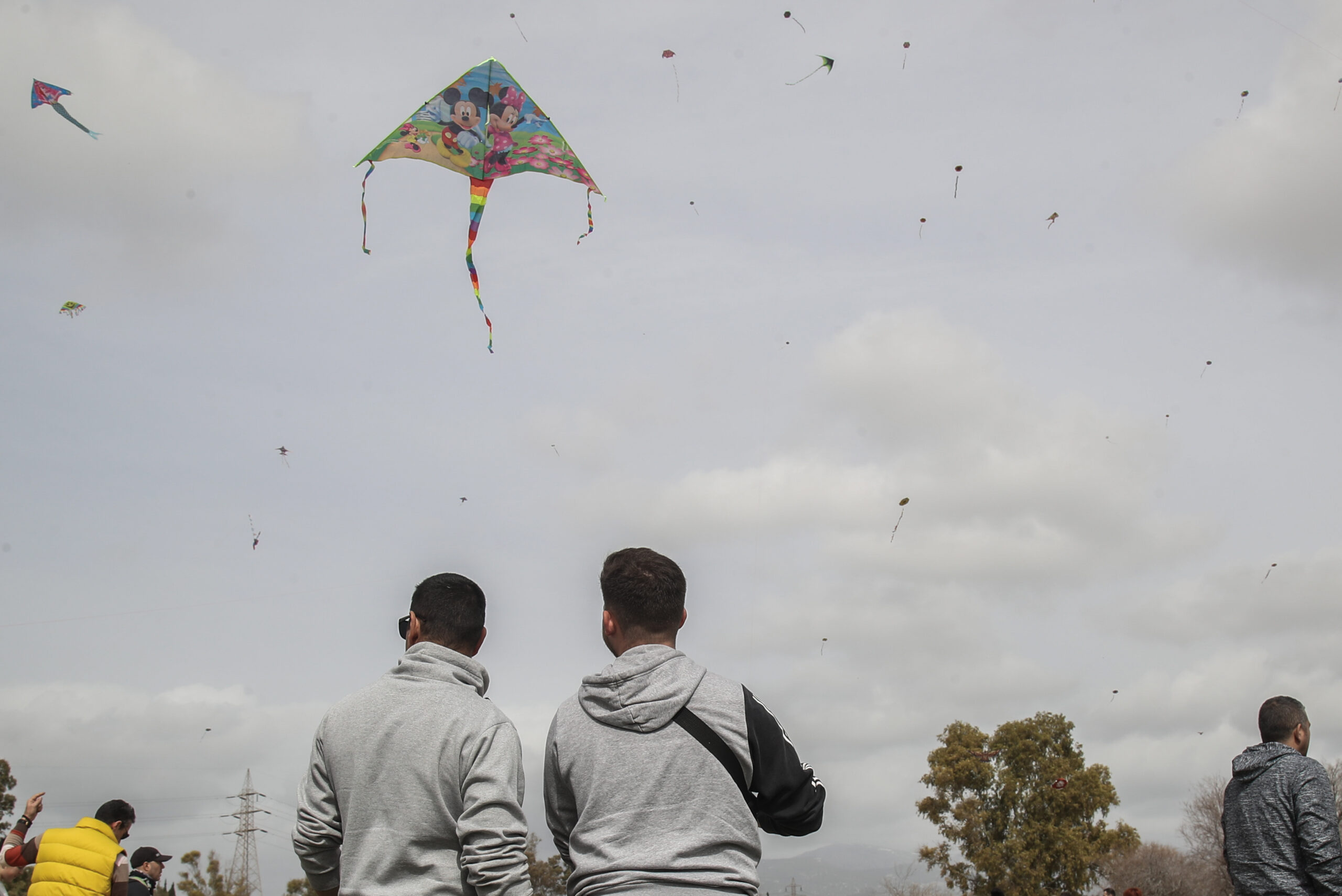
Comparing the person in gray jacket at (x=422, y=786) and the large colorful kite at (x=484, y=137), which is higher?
the large colorful kite at (x=484, y=137)

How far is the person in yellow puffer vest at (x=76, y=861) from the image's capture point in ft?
19.7

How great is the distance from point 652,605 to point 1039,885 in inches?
1247

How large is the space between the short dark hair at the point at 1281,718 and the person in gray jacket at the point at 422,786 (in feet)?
11.1

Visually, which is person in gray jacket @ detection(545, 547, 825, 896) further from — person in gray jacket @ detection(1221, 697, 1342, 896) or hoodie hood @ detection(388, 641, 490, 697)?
person in gray jacket @ detection(1221, 697, 1342, 896)

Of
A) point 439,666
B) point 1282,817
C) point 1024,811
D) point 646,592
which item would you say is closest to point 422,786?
point 439,666

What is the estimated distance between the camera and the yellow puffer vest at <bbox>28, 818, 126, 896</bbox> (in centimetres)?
601

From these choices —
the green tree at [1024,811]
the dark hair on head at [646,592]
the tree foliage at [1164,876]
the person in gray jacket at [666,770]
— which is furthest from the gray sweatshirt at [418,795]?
the tree foliage at [1164,876]

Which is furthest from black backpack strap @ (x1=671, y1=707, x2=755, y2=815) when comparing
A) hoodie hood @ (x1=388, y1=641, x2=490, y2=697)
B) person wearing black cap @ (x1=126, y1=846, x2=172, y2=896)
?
person wearing black cap @ (x1=126, y1=846, x2=172, y2=896)

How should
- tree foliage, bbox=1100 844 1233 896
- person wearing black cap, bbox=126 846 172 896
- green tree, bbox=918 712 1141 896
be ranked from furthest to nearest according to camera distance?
tree foliage, bbox=1100 844 1233 896 → green tree, bbox=918 712 1141 896 → person wearing black cap, bbox=126 846 172 896

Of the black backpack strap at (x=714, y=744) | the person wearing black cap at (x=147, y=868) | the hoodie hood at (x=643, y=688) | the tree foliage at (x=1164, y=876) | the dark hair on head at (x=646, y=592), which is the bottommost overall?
the tree foliage at (x=1164, y=876)

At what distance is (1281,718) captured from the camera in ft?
15.2

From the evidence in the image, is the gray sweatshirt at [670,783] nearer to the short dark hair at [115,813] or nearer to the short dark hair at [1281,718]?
the short dark hair at [1281,718]

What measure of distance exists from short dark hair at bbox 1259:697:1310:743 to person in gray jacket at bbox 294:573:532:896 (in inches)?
134

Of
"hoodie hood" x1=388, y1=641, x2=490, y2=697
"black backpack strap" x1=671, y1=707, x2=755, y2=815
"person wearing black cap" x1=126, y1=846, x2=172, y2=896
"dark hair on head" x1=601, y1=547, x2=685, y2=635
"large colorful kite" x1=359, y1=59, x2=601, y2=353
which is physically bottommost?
"person wearing black cap" x1=126, y1=846, x2=172, y2=896
